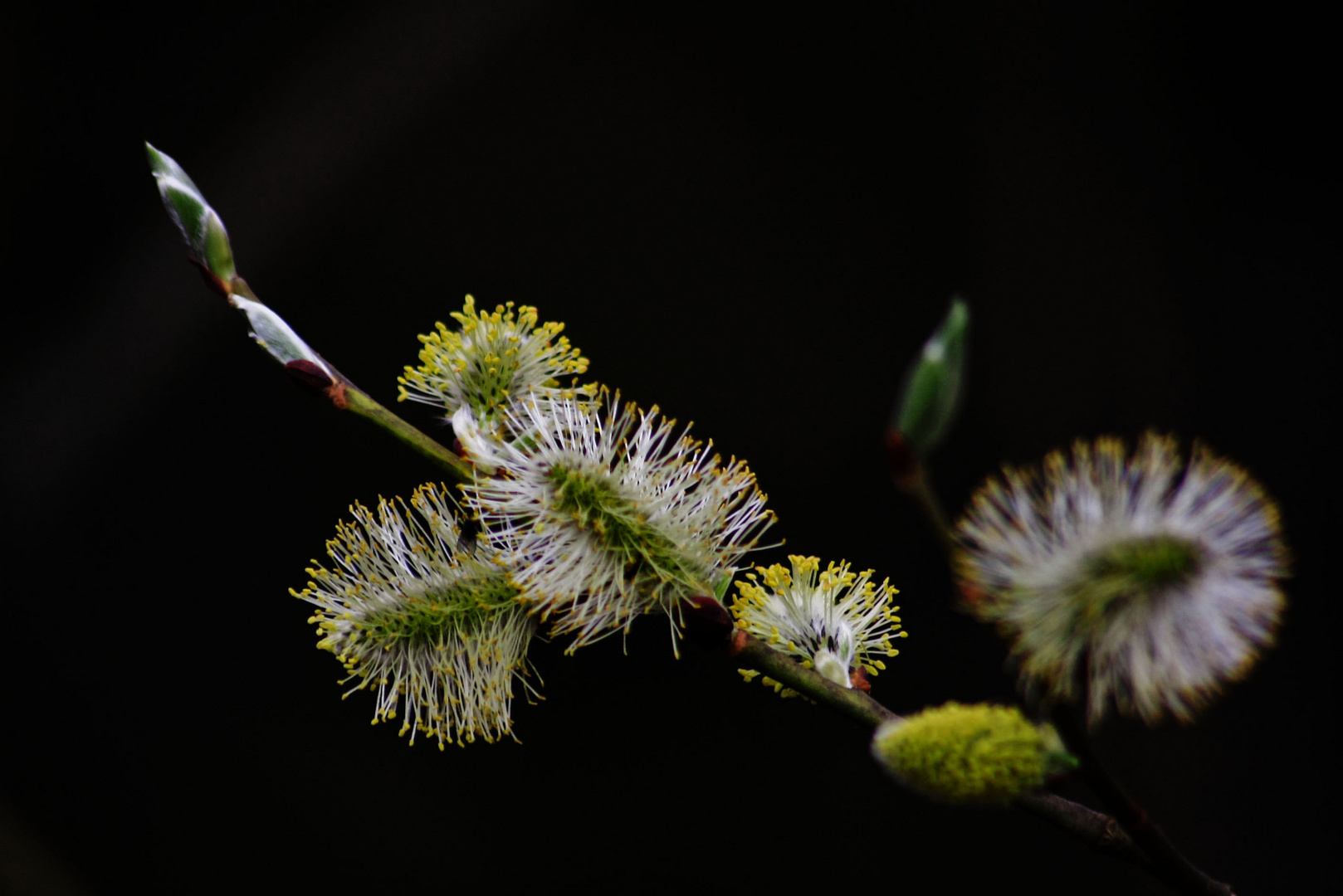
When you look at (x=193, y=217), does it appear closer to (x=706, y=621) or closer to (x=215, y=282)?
(x=215, y=282)

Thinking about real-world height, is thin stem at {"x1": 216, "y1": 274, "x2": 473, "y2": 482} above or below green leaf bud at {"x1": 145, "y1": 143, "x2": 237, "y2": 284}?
below

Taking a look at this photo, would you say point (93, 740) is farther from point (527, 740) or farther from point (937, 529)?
point (937, 529)

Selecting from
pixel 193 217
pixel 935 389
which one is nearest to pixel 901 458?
pixel 935 389

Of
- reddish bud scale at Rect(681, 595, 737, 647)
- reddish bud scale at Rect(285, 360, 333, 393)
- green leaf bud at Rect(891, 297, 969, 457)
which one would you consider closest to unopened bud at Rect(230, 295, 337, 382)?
reddish bud scale at Rect(285, 360, 333, 393)

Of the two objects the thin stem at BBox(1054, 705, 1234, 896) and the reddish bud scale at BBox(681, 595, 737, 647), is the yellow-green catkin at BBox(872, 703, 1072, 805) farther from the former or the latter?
the reddish bud scale at BBox(681, 595, 737, 647)

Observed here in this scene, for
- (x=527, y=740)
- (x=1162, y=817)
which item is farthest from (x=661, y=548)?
(x=1162, y=817)

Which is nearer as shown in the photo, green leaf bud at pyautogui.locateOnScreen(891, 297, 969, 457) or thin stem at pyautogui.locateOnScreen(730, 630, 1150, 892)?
green leaf bud at pyautogui.locateOnScreen(891, 297, 969, 457)

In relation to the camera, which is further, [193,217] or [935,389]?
[193,217]
